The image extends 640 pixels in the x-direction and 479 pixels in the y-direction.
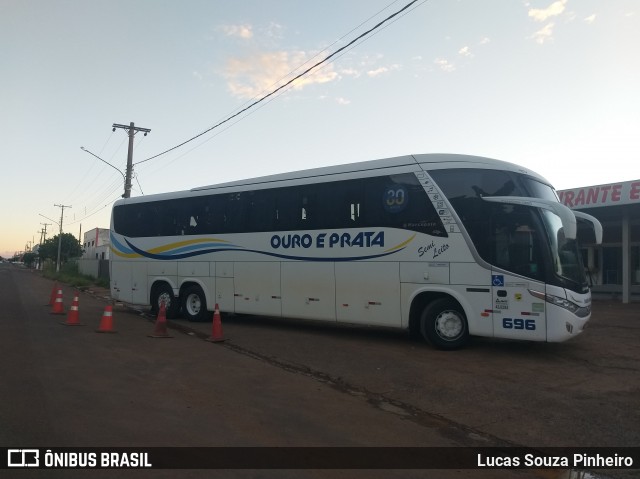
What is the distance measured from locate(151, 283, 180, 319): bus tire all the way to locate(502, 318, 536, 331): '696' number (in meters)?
10.0

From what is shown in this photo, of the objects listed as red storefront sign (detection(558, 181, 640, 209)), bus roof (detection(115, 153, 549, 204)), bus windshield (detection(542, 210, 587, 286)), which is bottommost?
bus windshield (detection(542, 210, 587, 286))

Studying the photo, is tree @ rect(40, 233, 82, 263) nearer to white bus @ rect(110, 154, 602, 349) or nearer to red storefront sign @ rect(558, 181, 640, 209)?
white bus @ rect(110, 154, 602, 349)

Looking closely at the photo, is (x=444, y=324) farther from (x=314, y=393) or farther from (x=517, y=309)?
(x=314, y=393)

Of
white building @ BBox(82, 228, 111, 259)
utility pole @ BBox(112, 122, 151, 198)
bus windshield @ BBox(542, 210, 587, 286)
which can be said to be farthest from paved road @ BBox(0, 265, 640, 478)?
white building @ BBox(82, 228, 111, 259)

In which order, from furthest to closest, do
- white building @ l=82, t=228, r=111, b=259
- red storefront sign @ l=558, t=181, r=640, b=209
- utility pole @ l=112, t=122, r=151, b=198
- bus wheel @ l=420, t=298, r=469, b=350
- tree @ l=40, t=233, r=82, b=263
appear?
1. tree @ l=40, t=233, r=82, b=263
2. white building @ l=82, t=228, r=111, b=259
3. utility pole @ l=112, t=122, r=151, b=198
4. red storefront sign @ l=558, t=181, r=640, b=209
5. bus wheel @ l=420, t=298, r=469, b=350

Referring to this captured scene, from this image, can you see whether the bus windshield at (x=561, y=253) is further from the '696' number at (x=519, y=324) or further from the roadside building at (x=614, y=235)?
the roadside building at (x=614, y=235)

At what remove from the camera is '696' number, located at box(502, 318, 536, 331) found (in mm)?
8948

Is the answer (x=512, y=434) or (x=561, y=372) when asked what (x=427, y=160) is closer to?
(x=561, y=372)

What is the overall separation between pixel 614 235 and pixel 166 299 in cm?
1983

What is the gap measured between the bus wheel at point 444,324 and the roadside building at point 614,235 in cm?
939

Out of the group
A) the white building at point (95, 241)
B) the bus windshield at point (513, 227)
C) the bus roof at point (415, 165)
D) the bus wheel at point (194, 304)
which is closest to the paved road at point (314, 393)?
the bus windshield at point (513, 227)

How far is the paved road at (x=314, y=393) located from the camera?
5.26m

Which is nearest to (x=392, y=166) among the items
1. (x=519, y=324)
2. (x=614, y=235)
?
(x=519, y=324)

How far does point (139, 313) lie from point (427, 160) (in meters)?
12.2
